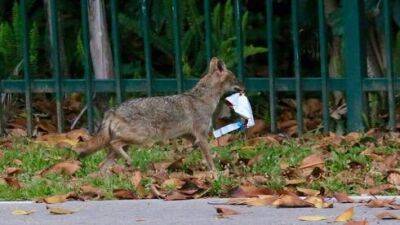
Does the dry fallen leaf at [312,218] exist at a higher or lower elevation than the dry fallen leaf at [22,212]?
lower

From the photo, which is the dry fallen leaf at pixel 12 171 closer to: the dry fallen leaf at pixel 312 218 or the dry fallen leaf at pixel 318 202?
the dry fallen leaf at pixel 318 202

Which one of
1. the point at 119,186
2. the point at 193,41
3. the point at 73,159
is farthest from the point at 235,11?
the point at 119,186

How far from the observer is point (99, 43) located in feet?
37.1

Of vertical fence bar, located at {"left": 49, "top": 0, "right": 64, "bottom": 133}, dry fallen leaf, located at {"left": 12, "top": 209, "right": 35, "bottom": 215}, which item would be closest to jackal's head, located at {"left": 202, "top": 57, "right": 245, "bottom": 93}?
vertical fence bar, located at {"left": 49, "top": 0, "right": 64, "bottom": 133}

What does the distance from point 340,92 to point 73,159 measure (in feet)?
9.10

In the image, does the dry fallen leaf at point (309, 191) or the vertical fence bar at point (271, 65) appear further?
the vertical fence bar at point (271, 65)

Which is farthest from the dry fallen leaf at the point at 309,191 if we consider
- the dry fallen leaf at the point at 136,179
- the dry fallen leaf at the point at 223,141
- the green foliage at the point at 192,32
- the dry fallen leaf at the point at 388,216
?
the green foliage at the point at 192,32

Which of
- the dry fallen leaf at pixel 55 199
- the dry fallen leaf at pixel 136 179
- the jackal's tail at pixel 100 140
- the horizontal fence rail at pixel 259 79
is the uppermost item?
the horizontal fence rail at pixel 259 79

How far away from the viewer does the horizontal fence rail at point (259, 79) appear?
10516mm

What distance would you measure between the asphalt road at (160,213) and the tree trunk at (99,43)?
131 inches

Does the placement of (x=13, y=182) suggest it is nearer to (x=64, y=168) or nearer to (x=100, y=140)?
(x=64, y=168)

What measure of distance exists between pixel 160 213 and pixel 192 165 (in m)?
1.67

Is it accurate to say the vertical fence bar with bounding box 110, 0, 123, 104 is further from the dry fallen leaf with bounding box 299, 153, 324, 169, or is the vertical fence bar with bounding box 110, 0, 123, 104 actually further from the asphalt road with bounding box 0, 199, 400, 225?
the asphalt road with bounding box 0, 199, 400, 225

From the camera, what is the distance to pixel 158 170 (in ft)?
29.7
